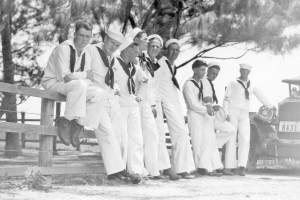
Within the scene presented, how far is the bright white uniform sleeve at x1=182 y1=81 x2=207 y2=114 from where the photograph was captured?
881 cm

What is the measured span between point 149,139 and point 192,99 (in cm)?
132

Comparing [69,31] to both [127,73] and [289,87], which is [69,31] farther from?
[127,73]

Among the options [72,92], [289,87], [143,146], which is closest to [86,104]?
[72,92]

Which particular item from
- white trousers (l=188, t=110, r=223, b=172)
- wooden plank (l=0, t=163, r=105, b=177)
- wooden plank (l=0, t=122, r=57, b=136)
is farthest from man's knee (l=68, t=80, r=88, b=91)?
white trousers (l=188, t=110, r=223, b=172)

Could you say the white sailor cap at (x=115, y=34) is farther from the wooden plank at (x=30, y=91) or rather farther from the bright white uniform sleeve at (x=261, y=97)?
the bright white uniform sleeve at (x=261, y=97)

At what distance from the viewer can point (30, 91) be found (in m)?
6.28

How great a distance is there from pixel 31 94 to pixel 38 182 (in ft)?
Result: 2.88

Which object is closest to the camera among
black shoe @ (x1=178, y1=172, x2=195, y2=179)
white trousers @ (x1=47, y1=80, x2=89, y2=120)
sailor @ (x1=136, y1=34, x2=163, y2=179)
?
white trousers @ (x1=47, y1=80, x2=89, y2=120)

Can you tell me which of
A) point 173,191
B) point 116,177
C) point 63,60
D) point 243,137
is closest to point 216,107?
point 243,137

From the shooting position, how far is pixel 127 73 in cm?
736

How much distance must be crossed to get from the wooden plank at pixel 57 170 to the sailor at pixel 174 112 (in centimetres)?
109

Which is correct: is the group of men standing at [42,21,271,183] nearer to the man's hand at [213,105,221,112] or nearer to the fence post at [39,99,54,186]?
the man's hand at [213,105,221,112]

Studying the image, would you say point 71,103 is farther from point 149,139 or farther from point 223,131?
point 223,131

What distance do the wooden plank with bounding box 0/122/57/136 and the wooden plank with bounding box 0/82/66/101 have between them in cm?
31
